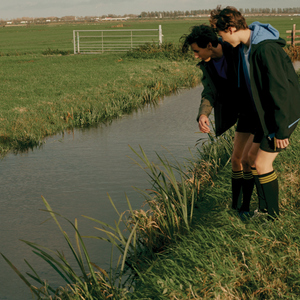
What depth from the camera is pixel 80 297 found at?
3.39 meters

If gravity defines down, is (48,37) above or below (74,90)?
above

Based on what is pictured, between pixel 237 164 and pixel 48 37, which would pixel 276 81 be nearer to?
pixel 237 164

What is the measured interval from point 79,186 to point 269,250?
3717 mm

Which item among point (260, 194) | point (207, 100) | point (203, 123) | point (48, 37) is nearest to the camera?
point (260, 194)

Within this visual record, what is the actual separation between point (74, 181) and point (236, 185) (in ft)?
10.2

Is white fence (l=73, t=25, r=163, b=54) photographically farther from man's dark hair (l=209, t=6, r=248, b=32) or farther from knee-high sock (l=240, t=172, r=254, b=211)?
man's dark hair (l=209, t=6, r=248, b=32)

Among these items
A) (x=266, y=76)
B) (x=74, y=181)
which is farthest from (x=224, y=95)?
(x=74, y=181)

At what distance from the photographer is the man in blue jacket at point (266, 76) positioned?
3.38 meters

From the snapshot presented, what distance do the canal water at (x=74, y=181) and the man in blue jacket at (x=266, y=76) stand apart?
79.2 inches

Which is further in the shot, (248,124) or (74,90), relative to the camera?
(74,90)

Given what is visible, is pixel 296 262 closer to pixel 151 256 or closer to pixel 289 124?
pixel 289 124

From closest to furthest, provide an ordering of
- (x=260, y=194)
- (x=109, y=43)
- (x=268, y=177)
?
(x=268, y=177)
(x=260, y=194)
(x=109, y=43)

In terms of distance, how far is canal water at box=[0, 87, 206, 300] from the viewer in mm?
4746

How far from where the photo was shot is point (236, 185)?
4367mm
